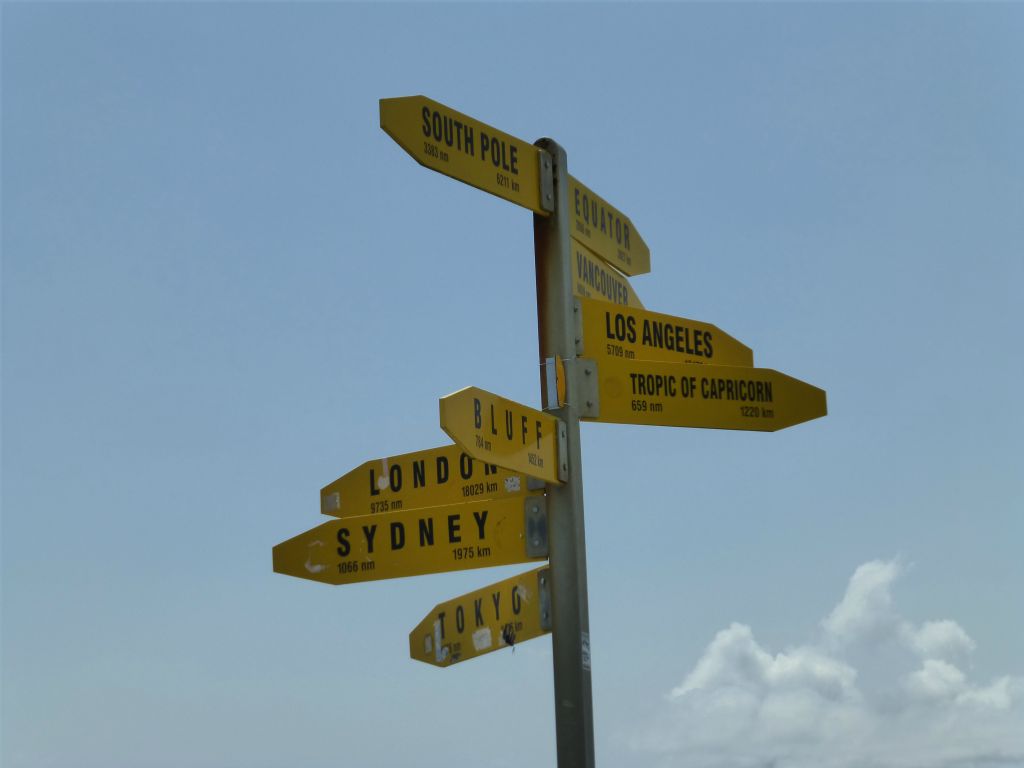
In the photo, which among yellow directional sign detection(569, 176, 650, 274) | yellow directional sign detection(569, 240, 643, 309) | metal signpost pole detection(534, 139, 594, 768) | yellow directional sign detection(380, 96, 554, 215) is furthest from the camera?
yellow directional sign detection(569, 176, 650, 274)

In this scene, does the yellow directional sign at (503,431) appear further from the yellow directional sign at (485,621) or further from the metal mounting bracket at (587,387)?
the yellow directional sign at (485,621)

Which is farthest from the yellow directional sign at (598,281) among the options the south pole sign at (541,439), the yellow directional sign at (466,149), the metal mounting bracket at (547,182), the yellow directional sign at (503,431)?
the yellow directional sign at (503,431)

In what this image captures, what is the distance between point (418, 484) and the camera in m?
6.53

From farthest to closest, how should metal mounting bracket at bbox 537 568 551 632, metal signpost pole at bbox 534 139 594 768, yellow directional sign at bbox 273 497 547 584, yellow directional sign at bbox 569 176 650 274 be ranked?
1. yellow directional sign at bbox 569 176 650 274
2. yellow directional sign at bbox 273 497 547 584
3. metal mounting bracket at bbox 537 568 551 632
4. metal signpost pole at bbox 534 139 594 768

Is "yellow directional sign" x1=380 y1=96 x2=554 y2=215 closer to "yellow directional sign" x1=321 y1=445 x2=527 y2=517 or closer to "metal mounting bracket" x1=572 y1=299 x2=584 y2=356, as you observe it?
"metal mounting bracket" x1=572 y1=299 x2=584 y2=356

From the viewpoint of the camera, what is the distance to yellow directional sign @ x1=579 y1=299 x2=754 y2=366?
614cm

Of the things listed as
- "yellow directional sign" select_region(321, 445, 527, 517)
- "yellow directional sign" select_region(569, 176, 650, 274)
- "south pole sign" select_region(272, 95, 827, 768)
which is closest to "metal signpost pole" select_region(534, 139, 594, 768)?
"south pole sign" select_region(272, 95, 827, 768)

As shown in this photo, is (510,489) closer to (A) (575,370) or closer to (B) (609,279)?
(A) (575,370)

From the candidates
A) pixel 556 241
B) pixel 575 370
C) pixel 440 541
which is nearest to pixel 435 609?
pixel 440 541

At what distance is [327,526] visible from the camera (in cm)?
635

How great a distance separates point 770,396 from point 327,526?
2278 mm

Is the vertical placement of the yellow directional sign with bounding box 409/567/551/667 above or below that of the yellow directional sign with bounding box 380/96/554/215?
below

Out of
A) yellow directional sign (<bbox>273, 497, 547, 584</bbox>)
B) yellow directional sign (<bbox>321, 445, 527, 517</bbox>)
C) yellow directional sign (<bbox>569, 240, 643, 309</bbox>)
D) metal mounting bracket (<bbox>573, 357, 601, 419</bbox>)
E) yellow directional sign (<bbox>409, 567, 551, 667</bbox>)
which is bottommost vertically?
yellow directional sign (<bbox>409, 567, 551, 667</bbox>)

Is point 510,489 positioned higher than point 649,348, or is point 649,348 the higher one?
point 649,348
